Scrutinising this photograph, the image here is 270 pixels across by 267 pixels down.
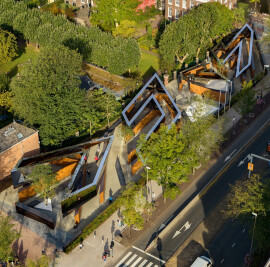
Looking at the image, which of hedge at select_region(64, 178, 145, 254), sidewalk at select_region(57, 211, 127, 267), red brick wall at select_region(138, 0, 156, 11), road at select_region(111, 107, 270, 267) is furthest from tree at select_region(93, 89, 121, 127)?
red brick wall at select_region(138, 0, 156, 11)

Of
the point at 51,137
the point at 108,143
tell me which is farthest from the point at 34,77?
the point at 108,143

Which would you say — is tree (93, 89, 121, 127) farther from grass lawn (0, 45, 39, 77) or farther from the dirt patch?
the dirt patch

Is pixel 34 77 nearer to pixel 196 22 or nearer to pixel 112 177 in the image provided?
pixel 112 177

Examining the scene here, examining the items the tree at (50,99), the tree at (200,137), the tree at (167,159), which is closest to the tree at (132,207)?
the tree at (167,159)

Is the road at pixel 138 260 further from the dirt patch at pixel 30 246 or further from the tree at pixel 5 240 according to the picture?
the tree at pixel 5 240

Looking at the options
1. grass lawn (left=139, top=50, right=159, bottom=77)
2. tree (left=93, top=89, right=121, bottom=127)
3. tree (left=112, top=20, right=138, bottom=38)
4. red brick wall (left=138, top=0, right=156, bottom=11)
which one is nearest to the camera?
tree (left=93, top=89, right=121, bottom=127)

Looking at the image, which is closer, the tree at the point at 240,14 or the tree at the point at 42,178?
the tree at the point at 42,178
